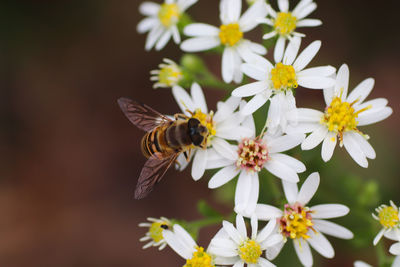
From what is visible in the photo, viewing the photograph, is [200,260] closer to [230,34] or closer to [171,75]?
[171,75]

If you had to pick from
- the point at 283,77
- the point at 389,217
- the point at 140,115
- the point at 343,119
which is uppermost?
the point at 283,77

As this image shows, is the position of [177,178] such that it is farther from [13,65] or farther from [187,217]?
[13,65]

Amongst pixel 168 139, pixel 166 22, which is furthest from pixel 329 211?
pixel 166 22

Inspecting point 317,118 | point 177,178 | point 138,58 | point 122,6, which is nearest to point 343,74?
point 317,118

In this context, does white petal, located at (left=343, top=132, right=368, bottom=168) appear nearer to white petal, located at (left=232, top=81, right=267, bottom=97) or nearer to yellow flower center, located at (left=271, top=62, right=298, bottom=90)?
yellow flower center, located at (left=271, top=62, right=298, bottom=90)

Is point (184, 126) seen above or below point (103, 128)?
below

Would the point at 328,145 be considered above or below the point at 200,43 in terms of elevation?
below
